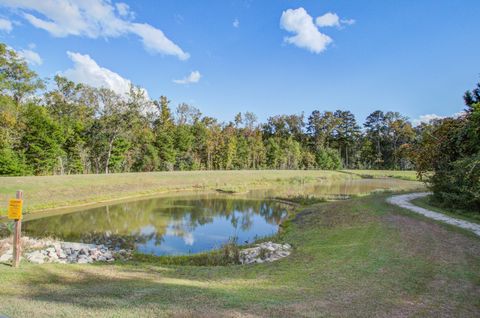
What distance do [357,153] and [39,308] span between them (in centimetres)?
8887

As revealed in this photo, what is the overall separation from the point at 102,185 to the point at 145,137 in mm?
21420

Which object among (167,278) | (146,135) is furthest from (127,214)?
(146,135)

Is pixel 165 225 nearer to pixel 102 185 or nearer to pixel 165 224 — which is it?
pixel 165 224

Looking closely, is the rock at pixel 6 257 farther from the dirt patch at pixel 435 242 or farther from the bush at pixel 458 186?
the bush at pixel 458 186

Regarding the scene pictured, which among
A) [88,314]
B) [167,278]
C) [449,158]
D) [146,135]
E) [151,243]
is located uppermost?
[146,135]

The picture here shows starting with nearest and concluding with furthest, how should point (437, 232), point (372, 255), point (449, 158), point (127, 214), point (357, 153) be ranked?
point (372, 255) < point (437, 232) < point (449, 158) < point (127, 214) < point (357, 153)

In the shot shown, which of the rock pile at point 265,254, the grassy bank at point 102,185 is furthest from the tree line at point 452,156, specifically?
the grassy bank at point 102,185

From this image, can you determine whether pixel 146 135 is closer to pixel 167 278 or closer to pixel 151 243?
pixel 151 243

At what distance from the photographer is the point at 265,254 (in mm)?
10281

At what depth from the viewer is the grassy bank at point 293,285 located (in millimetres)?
4867

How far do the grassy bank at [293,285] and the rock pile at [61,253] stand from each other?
6.15ft

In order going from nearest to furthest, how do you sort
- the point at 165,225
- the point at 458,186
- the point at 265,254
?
the point at 265,254
the point at 458,186
the point at 165,225

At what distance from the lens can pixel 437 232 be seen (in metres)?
10.5

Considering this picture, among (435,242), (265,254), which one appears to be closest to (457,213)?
(435,242)
